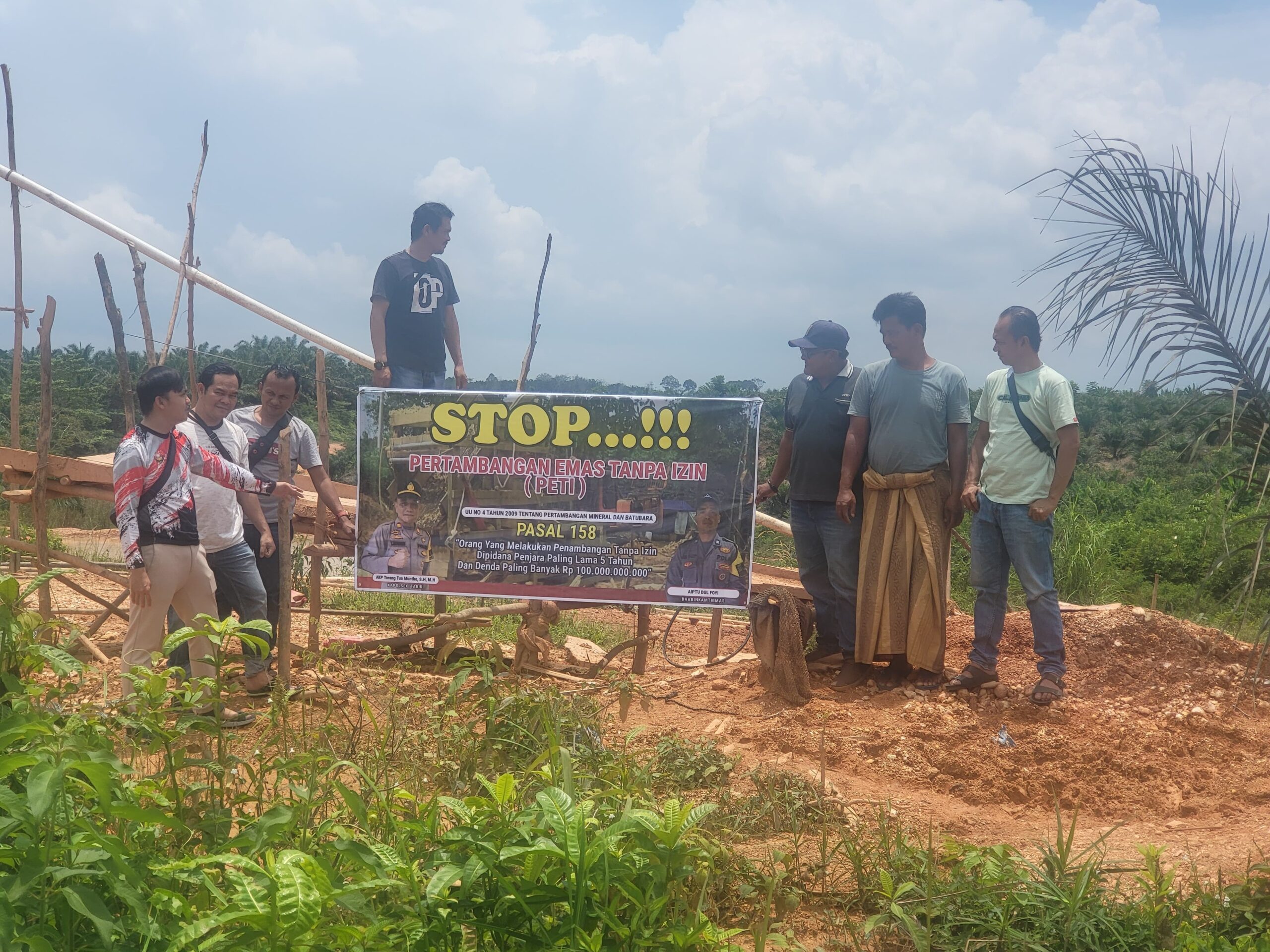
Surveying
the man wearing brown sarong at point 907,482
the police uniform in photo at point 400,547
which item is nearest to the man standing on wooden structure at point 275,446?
the police uniform in photo at point 400,547

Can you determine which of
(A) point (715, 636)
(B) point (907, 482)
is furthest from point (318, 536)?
(B) point (907, 482)

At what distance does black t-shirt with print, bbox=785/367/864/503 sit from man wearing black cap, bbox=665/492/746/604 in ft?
2.18

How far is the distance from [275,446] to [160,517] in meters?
1.05

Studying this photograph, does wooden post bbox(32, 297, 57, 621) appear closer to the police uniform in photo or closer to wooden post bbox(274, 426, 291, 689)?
wooden post bbox(274, 426, 291, 689)

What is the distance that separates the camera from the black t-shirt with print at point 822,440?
563 cm

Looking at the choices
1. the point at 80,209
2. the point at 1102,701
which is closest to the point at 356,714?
the point at 1102,701

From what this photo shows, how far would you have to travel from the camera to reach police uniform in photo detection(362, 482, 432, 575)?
541cm

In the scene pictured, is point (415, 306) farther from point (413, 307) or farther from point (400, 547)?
point (400, 547)

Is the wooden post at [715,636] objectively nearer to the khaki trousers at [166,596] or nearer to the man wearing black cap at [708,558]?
the man wearing black cap at [708,558]

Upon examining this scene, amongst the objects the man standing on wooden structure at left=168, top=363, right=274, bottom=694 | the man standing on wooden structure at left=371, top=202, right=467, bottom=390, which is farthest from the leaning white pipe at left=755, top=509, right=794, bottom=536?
the man standing on wooden structure at left=168, top=363, right=274, bottom=694

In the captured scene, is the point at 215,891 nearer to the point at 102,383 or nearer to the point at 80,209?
the point at 80,209

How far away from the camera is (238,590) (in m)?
5.09

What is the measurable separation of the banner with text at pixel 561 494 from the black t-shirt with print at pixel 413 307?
764mm

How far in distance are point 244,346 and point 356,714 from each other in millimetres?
32926
